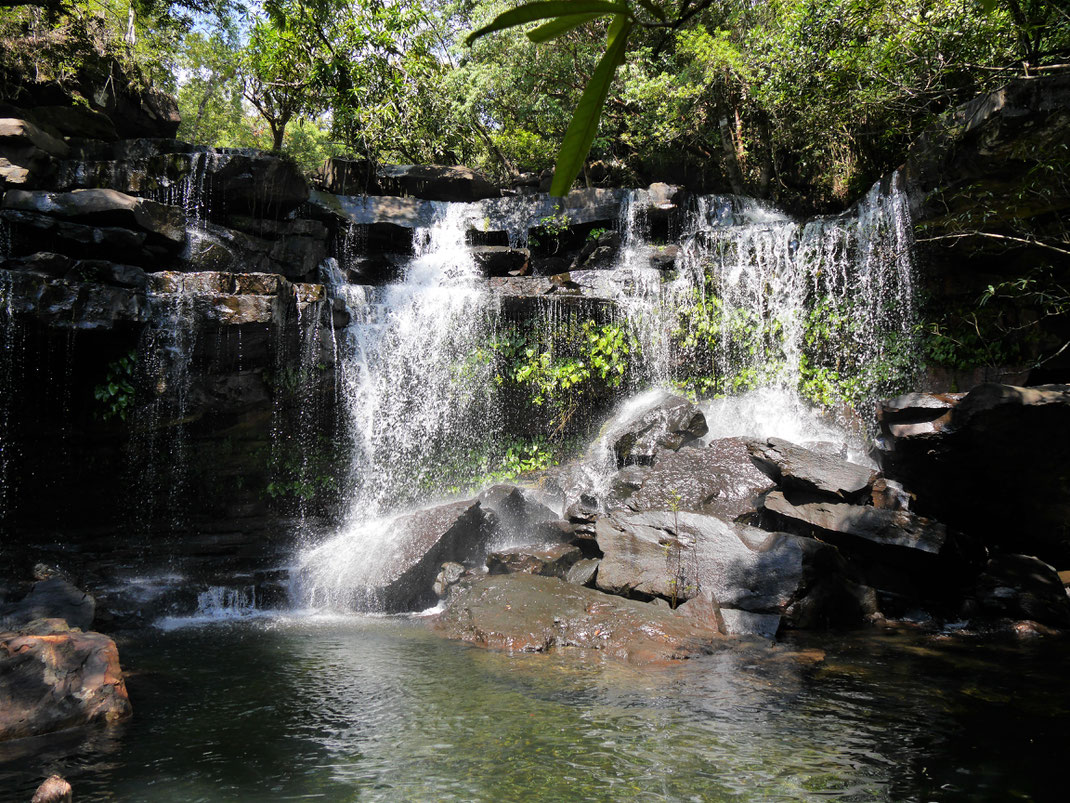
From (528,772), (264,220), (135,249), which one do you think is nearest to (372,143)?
(264,220)

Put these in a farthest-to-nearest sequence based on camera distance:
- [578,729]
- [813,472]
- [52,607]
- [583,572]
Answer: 1. [813,472]
2. [583,572]
3. [52,607]
4. [578,729]

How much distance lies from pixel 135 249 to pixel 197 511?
13.4 feet

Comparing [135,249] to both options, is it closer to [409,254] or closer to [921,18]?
[409,254]

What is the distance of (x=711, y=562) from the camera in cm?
693

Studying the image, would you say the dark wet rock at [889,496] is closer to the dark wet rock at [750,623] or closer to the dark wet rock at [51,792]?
Answer: the dark wet rock at [750,623]

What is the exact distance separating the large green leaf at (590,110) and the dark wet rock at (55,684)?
5097 millimetres

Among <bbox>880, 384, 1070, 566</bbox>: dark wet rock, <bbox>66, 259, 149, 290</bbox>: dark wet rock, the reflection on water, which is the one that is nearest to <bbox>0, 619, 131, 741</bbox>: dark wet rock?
the reflection on water

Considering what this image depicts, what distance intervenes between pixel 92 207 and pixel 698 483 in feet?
30.4

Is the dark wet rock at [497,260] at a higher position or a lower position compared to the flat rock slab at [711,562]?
higher

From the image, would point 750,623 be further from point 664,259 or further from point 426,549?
point 664,259

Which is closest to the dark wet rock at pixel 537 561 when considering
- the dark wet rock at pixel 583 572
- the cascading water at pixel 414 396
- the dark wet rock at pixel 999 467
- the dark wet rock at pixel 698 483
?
the dark wet rock at pixel 583 572

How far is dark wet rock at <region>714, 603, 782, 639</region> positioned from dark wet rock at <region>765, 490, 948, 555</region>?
1.54m

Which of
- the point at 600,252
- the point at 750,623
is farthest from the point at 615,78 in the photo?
the point at 750,623

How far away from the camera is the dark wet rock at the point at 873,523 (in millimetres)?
6965
